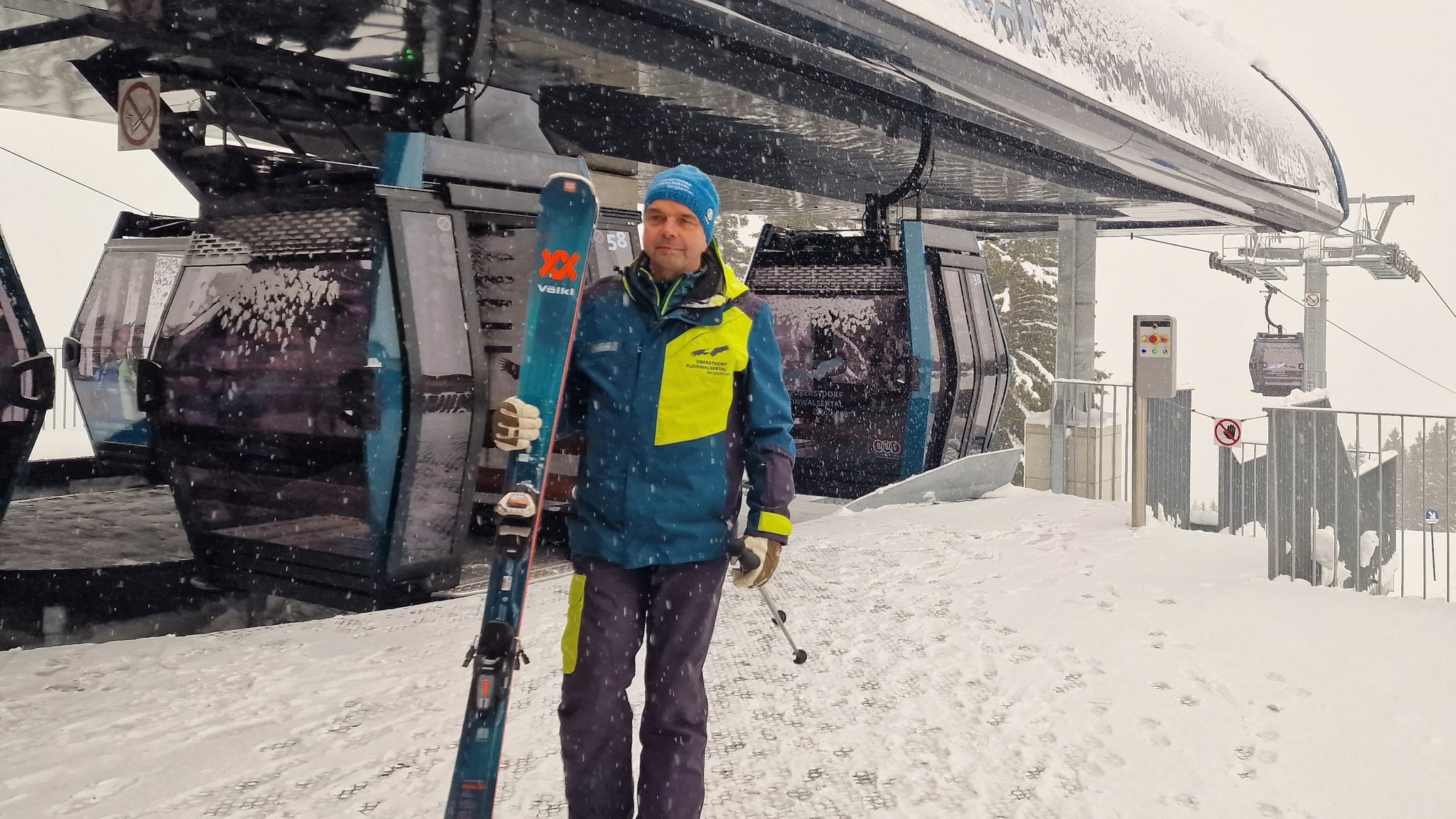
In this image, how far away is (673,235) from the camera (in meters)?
2.36

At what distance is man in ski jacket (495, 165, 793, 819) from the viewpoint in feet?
7.64

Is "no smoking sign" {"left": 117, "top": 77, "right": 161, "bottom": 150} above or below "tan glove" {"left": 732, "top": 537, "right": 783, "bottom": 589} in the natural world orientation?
above

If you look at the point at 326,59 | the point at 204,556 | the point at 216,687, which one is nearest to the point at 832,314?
the point at 326,59

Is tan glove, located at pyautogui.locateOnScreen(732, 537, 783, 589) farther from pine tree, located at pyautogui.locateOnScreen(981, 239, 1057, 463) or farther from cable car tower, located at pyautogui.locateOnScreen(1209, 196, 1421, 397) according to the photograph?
pine tree, located at pyautogui.locateOnScreen(981, 239, 1057, 463)

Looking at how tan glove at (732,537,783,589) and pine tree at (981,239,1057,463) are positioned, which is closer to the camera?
tan glove at (732,537,783,589)

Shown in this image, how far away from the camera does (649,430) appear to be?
2336mm

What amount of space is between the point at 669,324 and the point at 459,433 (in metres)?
3.08

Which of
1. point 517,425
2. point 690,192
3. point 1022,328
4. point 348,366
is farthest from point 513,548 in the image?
point 1022,328

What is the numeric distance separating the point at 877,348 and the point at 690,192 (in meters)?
6.71

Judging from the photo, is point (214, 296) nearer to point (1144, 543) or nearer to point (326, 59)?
point (326, 59)

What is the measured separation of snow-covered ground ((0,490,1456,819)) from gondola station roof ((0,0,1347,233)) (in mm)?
2850

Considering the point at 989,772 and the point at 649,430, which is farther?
the point at 989,772

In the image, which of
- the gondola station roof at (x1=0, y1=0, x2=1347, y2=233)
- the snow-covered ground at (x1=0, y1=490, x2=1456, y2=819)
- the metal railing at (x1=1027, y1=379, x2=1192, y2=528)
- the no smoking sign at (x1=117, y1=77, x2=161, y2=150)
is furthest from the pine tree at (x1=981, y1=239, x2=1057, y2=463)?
the no smoking sign at (x1=117, y1=77, x2=161, y2=150)

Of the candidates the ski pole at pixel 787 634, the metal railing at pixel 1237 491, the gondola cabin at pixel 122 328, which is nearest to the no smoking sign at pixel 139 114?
the ski pole at pixel 787 634
